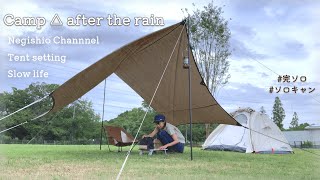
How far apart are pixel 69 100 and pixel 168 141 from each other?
5.91 feet

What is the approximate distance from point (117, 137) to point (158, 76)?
1.42m

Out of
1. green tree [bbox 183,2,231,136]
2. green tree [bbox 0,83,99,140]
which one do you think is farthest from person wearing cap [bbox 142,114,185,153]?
green tree [bbox 0,83,99,140]

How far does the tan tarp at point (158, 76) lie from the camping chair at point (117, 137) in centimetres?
98

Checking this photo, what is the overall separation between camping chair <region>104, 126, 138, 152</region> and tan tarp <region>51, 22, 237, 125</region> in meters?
0.98

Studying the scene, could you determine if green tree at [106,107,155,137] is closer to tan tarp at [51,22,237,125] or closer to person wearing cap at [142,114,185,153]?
tan tarp at [51,22,237,125]

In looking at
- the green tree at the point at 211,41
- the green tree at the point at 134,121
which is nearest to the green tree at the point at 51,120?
the green tree at the point at 134,121

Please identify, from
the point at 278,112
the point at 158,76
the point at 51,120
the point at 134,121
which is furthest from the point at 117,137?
the point at 278,112

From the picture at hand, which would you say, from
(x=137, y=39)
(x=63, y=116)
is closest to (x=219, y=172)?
(x=137, y=39)

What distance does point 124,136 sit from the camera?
846 centimetres

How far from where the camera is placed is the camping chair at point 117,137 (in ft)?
26.2

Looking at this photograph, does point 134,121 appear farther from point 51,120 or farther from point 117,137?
point 117,137

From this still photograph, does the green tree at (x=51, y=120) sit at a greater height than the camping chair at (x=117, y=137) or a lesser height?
greater

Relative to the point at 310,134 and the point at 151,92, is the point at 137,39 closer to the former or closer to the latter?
the point at 151,92

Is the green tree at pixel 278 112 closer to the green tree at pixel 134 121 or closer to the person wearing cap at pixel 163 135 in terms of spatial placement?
the green tree at pixel 134 121
